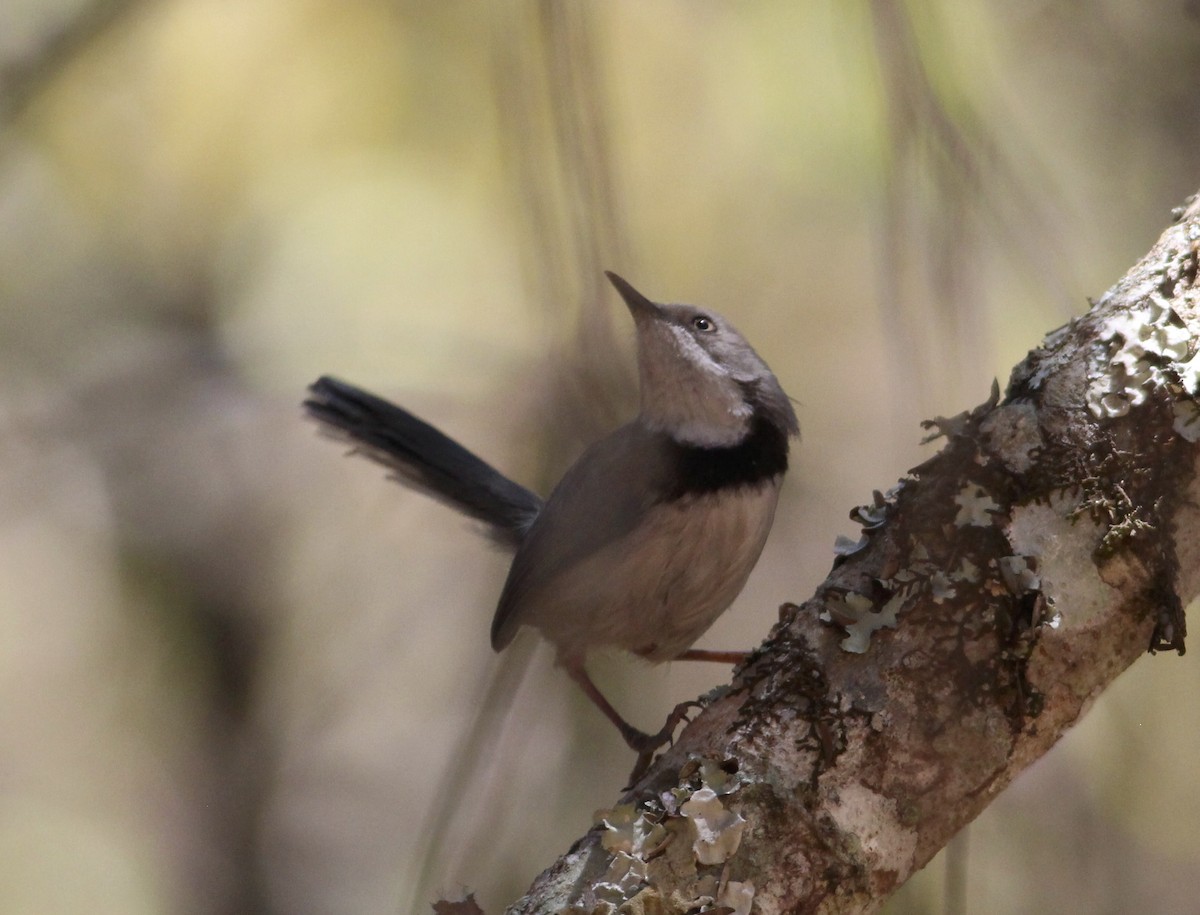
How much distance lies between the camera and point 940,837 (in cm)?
180

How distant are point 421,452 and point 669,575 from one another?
4.69 feet

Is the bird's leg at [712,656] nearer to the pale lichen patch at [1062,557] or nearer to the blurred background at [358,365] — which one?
the blurred background at [358,365]

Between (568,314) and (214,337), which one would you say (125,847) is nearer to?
(214,337)

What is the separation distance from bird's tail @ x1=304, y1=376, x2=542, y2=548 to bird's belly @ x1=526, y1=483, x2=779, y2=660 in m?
0.82

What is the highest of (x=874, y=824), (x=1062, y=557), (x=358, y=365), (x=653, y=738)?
(x=358, y=365)

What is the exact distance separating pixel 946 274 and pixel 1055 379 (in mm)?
1082

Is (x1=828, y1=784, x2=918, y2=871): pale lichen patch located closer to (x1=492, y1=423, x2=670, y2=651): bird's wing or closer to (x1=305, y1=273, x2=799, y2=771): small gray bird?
(x1=305, y1=273, x2=799, y2=771): small gray bird

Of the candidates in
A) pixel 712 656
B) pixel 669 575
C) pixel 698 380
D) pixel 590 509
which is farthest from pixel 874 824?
pixel 698 380

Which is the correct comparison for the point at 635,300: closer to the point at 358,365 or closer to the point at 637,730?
the point at 637,730

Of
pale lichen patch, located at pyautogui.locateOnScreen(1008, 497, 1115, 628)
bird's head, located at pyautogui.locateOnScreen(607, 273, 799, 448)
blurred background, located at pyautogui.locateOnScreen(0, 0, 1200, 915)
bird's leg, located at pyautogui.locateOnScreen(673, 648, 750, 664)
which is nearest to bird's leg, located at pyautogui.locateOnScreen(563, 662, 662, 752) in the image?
bird's leg, located at pyautogui.locateOnScreen(673, 648, 750, 664)

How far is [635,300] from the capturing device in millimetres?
3385

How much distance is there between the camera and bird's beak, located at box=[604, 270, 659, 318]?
3.29m

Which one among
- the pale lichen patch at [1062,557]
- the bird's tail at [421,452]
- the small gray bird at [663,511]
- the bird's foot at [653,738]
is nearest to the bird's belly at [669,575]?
the small gray bird at [663,511]

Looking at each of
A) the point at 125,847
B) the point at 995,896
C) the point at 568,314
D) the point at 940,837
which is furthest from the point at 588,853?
the point at 125,847
